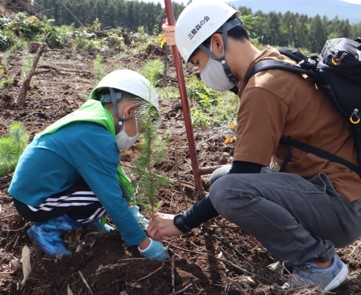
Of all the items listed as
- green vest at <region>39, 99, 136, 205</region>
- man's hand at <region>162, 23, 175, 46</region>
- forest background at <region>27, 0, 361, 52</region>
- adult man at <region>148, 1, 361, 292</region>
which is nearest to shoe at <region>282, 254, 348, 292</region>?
adult man at <region>148, 1, 361, 292</region>

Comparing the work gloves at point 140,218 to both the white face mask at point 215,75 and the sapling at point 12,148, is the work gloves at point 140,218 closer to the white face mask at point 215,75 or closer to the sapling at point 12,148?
the white face mask at point 215,75

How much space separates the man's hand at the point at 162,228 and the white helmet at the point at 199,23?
0.89 metres

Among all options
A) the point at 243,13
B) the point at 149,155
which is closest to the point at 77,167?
the point at 149,155

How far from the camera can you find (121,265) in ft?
6.93

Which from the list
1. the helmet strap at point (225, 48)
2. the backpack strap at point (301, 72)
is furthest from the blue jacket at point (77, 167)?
the backpack strap at point (301, 72)

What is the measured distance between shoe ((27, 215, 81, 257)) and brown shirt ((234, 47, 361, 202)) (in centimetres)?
106

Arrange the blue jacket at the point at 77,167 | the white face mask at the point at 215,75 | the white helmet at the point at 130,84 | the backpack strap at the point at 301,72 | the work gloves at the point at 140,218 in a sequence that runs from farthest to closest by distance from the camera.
Answer: the work gloves at the point at 140,218, the white helmet at the point at 130,84, the white face mask at the point at 215,75, the blue jacket at the point at 77,167, the backpack strap at the point at 301,72

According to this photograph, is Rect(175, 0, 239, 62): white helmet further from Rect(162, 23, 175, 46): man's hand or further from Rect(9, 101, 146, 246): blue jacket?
Rect(9, 101, 146, 246): blue jacket

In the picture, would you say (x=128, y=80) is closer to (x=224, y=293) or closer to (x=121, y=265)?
(x=121, y=265)

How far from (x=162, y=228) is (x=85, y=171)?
506 mm

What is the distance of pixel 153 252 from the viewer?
2.25 m

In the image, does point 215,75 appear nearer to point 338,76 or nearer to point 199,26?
point 199,26

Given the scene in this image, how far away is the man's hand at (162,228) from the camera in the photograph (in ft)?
7.50

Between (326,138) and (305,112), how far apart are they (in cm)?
19
